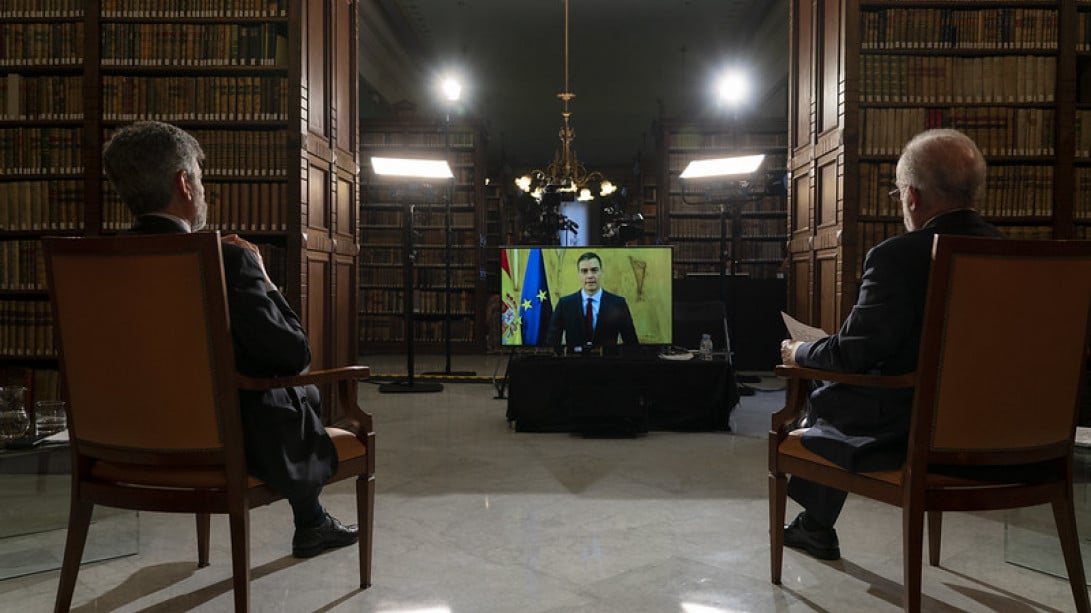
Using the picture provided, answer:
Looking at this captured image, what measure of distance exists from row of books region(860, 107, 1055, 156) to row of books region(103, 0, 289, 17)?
128 inches

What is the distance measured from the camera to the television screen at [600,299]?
13.9ft

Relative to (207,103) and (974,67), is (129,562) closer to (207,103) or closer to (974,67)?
(207,103)

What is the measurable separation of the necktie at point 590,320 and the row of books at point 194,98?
6.59 ft

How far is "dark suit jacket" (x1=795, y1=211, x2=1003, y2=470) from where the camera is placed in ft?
5.47

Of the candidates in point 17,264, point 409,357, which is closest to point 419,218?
point 409,357

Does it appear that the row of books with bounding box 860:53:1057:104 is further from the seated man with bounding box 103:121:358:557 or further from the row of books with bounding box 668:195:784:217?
the row of books with bounding box 668:195:784:217

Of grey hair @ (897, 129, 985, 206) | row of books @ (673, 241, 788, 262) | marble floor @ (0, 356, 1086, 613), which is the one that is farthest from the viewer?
row of books @ (673, 241, 788, 262)

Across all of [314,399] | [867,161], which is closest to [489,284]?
[867,161]

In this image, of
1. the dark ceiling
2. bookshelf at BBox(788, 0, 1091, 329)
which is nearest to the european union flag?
bookshelf at BBox(788, 0, 1091, 329)

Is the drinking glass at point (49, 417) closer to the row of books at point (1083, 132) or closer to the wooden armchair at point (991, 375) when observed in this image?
the wooden armchair at point (991, 375)

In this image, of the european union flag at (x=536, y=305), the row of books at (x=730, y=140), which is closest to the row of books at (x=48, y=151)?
the european union flag at (x=536, y=305)

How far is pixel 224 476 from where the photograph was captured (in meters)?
1.56

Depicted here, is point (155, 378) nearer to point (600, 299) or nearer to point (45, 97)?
point (600, 299)

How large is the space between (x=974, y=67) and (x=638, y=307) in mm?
2242
